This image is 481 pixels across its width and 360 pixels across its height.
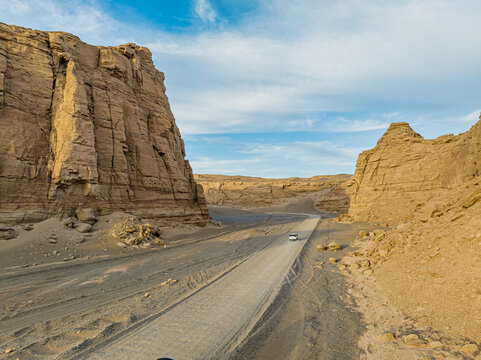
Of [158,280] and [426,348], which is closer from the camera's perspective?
[426,348]

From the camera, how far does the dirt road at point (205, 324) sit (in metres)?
5.57

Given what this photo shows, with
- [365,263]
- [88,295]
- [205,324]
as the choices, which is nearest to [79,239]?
[88,295]

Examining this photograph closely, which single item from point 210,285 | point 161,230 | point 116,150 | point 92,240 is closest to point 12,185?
point 92,240

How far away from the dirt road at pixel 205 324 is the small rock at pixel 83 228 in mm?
12355

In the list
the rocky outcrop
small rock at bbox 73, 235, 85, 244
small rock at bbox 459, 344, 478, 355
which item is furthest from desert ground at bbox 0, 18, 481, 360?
the rocky outcrop

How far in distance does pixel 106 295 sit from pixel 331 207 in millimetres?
65141

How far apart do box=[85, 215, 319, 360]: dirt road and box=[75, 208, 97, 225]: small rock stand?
13.3m

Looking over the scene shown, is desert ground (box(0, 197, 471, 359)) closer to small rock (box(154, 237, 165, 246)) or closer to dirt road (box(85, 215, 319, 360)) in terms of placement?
dirt road (box(85, 215, 319, 360))

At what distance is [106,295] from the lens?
9.42 m

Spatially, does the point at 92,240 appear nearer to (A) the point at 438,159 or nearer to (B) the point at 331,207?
(A) the point at 438,159

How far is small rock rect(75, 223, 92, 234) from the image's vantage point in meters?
17.5

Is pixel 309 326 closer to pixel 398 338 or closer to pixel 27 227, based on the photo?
pixel 398 338

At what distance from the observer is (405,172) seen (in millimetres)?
29859

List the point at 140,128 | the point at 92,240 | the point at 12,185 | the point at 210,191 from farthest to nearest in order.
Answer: the point at 210,191, the point at 140,128, the point at 92,240, the point at 12,185
